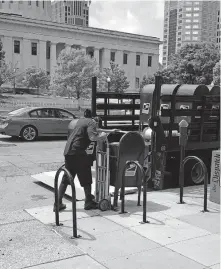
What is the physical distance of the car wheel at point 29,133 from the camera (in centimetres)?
1564

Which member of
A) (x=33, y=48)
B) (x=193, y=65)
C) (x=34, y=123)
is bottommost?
(x=34, y=123)

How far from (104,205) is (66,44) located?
92904 mm

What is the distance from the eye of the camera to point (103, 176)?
21.0 ft

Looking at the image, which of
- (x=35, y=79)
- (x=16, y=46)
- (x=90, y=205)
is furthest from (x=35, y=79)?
(x=90, y=205)

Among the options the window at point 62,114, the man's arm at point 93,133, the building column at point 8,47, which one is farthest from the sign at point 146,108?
the building column at point 8,47

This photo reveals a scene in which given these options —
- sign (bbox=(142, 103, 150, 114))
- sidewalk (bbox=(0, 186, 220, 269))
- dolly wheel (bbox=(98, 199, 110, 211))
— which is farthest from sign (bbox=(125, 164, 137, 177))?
sign (bbox=(142, 103, 150, 114))

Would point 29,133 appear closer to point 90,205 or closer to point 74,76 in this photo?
point 90,205

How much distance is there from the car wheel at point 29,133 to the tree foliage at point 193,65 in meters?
41.3

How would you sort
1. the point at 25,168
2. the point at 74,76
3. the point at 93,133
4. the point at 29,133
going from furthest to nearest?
the point at 74,76 < the point at 29,133 < the point at 25,168 < the point at 93,133

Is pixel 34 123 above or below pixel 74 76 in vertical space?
below

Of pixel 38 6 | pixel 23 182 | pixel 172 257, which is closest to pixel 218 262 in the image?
pixel 172 257

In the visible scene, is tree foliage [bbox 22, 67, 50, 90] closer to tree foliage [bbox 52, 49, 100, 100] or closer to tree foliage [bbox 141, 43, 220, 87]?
tree foliage [bbox 141, 43, 220, 87]

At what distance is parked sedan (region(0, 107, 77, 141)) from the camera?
1550cm

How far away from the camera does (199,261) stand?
4.53m
